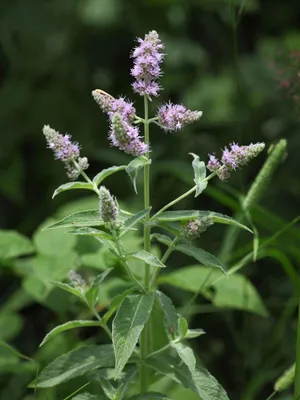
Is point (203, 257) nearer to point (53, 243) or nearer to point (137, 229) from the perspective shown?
point (137, 229)

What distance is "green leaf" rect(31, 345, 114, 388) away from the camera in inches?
51.5

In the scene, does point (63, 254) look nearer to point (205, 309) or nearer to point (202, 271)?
point (202, 271)

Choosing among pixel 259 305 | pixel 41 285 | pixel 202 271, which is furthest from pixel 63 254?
pixel 259 305

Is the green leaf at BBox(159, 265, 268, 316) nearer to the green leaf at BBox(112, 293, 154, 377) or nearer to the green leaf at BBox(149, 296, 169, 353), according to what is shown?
the green leaf at BBox(149, 296, 169, 353)

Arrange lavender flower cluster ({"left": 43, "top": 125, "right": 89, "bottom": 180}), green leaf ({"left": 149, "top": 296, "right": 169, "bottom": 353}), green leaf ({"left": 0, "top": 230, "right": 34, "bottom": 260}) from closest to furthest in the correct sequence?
lavender flower cluster ({"left": 43, "top": 125, "right": 89, "bottom": 180}) → green leaf ({"left": 149, "top": 296, "right": 169, "bottom": 353}) → green leaf ({"left": 0, "top": 230, "right": 34, "bottom": 260})

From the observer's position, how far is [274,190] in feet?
8.56

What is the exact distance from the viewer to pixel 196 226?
1.21 metres

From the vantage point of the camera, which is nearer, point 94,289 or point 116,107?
point 116,107

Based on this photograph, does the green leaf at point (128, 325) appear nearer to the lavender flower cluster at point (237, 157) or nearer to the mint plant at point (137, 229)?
the mint plant at point (137, 229)

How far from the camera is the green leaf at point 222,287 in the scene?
1.78 m

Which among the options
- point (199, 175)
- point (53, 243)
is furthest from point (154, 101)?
point (199, 175)

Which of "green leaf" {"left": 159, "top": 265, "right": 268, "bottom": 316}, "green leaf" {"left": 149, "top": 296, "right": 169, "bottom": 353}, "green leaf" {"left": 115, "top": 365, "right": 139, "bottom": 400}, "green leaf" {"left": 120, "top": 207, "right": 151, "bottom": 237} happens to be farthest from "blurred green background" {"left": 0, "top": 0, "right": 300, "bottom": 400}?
"green leaf" {"left": 120, "top": 207, "right": 151, "bottom": 237}

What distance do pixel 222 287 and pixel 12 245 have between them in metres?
0.53

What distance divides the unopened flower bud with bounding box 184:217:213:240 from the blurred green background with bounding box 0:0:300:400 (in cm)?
100
